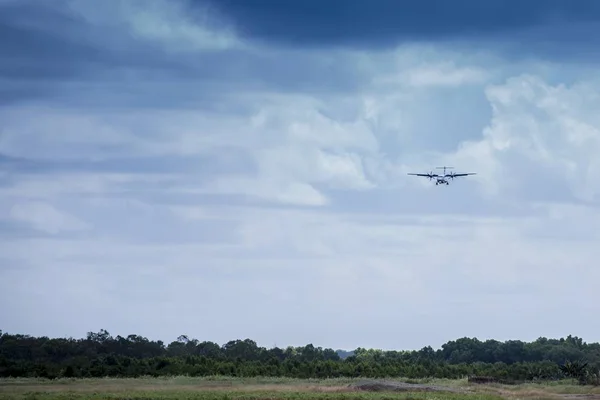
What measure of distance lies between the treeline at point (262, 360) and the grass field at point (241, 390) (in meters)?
11.5

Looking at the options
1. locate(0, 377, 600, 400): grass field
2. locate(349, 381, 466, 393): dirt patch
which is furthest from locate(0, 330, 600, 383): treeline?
locate(349, 381, 466, 393): dirt patch

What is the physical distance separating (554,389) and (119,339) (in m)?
90.7

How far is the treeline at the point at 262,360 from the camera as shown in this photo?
393 feet

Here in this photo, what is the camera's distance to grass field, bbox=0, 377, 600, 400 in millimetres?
79688

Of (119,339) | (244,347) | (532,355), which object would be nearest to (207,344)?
(244,347)

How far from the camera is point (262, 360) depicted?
165000 millimetres

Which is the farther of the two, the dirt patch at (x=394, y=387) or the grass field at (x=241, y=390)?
the dirt patch at (x=394, y=387)

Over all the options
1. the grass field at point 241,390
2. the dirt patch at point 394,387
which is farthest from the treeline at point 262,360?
the dirt patch at point 394,387

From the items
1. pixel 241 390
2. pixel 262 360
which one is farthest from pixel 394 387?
pixel 262 360

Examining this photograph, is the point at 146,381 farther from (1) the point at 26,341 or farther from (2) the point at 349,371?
(1) the point at 26,341

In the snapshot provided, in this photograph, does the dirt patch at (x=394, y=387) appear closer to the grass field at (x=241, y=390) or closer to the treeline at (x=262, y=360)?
the grass field at (x=241, y=390)

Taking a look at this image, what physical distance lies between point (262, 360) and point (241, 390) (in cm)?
7613

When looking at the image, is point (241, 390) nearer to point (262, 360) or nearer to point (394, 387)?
point (394, 387)

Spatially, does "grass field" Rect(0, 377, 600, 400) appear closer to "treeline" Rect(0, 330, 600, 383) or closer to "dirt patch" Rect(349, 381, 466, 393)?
"dirt patch" Rect(349, 381, 466, 393)
